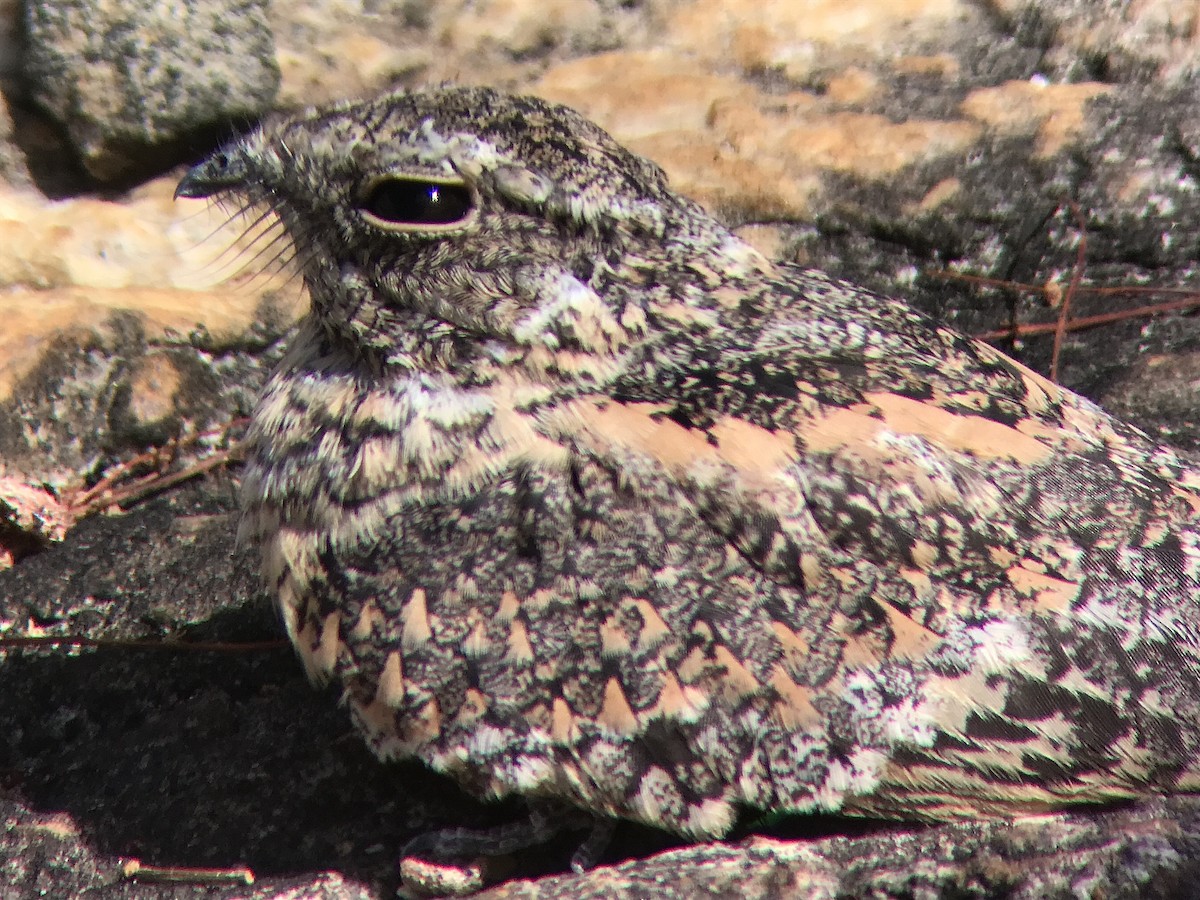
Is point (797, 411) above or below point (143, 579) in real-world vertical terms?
above

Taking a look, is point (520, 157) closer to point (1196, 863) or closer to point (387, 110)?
point (387, 110)

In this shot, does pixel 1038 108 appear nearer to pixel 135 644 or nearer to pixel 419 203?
pixel 419 203

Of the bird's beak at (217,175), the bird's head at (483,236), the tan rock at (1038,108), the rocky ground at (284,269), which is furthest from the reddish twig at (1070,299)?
the bird's beak at (217,175)

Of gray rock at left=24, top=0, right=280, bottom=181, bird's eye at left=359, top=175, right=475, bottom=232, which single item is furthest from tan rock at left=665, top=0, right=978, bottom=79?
bird's eye at left=359, top=175, right=475, bottom=232

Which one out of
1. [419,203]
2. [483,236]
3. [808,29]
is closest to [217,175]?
[419,203]

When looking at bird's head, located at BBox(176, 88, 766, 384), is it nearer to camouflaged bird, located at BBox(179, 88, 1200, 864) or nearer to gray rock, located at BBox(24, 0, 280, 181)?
camouflaged bird, located at BBox(179, 88, 1200, 864)

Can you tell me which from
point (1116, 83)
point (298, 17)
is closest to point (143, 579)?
point (298, 17)
